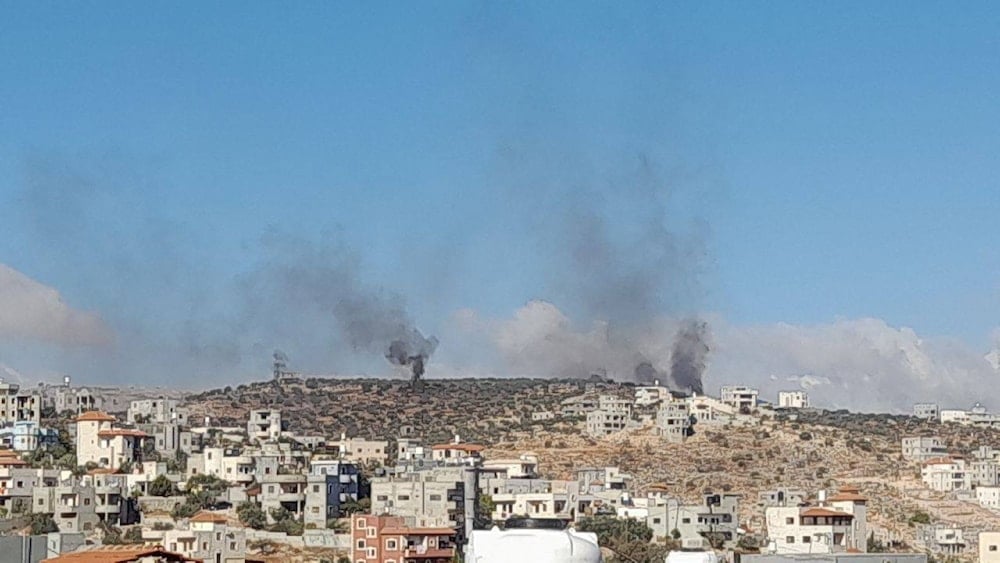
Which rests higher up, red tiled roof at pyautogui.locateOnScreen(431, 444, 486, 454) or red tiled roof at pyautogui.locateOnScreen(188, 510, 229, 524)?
red tiled roof at pyautogui.locateOnScreen(431, 444, 486, 454)

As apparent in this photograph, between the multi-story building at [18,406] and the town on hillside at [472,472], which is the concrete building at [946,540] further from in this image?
the multi-story building at [18,406]

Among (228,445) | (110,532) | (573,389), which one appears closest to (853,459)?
(573,389)

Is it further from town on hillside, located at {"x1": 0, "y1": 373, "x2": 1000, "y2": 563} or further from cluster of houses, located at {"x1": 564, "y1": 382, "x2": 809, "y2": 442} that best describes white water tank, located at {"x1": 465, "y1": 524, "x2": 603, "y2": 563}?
cluster of houses, located at {"x1": 564, "y1": 382, "x2": 809, "y2": 442}

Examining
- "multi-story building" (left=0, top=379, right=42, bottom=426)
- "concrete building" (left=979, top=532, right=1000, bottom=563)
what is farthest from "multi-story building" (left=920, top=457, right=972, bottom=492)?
"multi-story building" (left=0, top=379, right=42, bottom=426)

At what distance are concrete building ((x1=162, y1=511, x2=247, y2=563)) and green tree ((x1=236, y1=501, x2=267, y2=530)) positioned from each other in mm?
6110

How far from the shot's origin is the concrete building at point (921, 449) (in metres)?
81.9

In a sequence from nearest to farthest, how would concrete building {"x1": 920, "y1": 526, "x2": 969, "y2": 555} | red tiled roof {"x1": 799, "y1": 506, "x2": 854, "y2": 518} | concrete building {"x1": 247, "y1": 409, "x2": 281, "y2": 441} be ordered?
red tiled roof {"x1": 799, "y1": 506, "x2": 854, "y2": 518} → concrete building {"x1": 920, "y1": 526, "x2": 969, "y2": 555} → concrete building {"x1": 247, "y1": 409, "x2": 281, "y2": 441}

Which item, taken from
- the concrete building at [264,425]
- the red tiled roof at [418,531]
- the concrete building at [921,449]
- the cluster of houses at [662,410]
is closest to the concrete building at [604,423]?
the cluster of houses at [662,410]

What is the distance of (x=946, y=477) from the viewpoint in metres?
75.7

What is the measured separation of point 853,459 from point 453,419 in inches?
827

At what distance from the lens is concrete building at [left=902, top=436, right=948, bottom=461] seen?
8188cm

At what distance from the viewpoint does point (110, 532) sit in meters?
61.0

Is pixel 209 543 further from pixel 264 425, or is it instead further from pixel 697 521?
pixel 264 425

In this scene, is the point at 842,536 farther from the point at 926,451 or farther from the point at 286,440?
the point at 286,440
